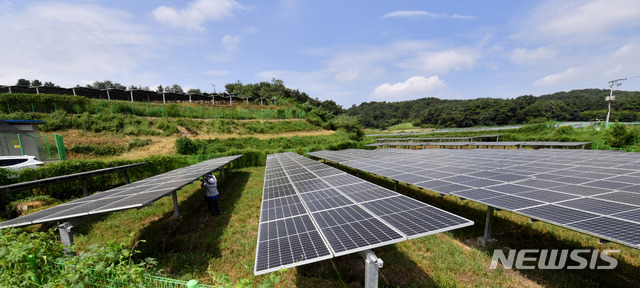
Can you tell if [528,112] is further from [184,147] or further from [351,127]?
[184,147]

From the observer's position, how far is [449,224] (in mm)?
4641

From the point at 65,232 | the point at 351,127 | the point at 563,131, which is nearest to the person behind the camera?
the point at 65,232

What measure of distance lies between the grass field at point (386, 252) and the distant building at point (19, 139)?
771 inches

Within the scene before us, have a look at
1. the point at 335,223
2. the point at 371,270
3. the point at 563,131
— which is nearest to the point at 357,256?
the point at 335,223

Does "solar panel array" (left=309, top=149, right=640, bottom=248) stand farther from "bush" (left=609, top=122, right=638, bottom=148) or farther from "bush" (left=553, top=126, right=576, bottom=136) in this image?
"bush" (left=553, top=126, right=576, bottom=136)

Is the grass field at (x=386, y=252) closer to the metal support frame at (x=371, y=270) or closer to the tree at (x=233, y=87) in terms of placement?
the metal support frame at (x=371, y=270)

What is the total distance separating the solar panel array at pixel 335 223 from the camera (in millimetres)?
3992

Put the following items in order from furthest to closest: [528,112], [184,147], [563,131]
A: [528,112]
[563,131]
[184,147]

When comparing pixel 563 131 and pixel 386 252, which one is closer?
pixel 386 252

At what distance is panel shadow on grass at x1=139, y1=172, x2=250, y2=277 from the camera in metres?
6.95

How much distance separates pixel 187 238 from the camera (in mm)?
8562

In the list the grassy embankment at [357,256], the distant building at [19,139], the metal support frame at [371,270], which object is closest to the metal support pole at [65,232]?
the grassy embankment at [357,256]

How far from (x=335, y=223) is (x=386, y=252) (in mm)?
3333

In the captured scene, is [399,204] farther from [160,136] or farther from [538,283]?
[160,136]
